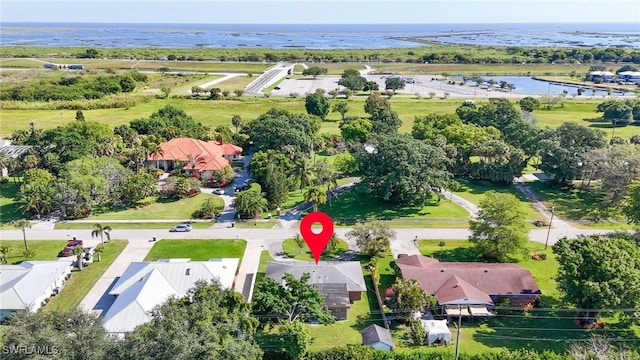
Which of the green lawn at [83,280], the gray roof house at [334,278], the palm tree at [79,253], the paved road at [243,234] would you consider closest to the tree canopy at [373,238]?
the gray roof house at [334,278]

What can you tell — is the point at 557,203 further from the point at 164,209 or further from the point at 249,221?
the point at 164,209

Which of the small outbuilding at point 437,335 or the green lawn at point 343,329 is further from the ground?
the small outbuilding at point 437,335

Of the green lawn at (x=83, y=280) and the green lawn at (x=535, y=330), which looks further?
the green lawn at (x=83, y=280)

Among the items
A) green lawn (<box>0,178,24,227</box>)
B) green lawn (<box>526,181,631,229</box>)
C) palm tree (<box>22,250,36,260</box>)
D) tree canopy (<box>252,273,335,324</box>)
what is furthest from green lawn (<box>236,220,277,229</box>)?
green lawn (<box>526,181,631,229</box>)

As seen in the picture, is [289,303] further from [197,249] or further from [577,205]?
[577,205]

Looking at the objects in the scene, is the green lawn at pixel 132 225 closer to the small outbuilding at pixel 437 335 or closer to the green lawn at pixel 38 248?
the green lawn at pixel 38 248

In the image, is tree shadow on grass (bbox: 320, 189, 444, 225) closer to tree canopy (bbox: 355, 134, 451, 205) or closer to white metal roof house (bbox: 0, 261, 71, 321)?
tree canopy (bbox: 355, 134, 451, 205)

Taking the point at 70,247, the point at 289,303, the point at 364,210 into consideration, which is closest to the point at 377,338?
the point at 289,303
